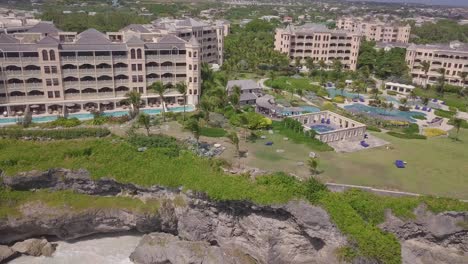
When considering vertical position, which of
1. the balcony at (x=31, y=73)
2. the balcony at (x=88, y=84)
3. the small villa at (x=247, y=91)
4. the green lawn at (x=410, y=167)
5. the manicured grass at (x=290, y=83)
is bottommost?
the green lawn at (x=410, y=167)

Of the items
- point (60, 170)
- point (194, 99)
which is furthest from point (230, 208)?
point (194, 99)

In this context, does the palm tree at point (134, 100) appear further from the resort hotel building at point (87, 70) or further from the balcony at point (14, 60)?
the balcony at point (14, 60)

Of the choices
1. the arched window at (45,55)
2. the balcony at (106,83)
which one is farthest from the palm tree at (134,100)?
the arched window at (45,55)

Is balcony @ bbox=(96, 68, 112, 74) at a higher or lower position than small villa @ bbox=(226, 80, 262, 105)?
higher

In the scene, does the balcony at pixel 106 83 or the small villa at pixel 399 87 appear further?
the small villa at pixel 399 87

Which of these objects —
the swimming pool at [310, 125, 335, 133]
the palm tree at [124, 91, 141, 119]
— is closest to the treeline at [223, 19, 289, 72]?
the palm tree at [124, 91, 141, 119]

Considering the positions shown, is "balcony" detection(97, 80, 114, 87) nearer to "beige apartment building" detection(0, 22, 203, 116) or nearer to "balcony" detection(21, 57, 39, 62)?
"beige apartment building" detection(0, 22, 203, 116)

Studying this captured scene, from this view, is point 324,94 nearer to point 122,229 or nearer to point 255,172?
point 255,172
